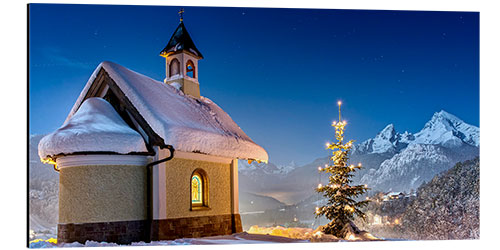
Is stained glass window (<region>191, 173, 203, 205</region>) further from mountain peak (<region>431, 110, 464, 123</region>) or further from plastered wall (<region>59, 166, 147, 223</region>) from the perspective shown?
mountain peak (<region>431, 110, 464, 123</region>)

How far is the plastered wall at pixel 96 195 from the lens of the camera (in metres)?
10.5

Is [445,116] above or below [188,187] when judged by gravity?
above

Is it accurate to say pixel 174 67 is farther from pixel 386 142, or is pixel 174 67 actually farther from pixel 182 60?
pixel 386 142

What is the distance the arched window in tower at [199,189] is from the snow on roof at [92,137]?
1.94 m

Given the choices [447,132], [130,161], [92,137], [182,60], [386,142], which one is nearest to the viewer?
[92,137]

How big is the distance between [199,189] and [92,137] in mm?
3108

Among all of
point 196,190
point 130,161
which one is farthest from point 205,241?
point 130,161

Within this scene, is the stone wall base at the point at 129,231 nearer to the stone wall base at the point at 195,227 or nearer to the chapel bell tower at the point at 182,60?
the stone wall base at the point at 195,227

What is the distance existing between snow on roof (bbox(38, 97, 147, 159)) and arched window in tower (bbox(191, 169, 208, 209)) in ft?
6.37

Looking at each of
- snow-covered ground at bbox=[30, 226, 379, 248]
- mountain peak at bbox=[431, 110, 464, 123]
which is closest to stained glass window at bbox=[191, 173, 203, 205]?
snow-covered ground at bbox=[30, 226, 379, 248]

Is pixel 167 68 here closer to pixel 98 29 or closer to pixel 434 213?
pixel 98 29

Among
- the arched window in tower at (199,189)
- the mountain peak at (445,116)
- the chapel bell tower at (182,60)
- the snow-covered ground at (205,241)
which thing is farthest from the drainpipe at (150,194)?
the mountain peak at (445,116)

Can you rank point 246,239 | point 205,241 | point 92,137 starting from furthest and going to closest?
point 246,239
point 205,241
point 92,137

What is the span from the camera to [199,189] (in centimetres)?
1252
